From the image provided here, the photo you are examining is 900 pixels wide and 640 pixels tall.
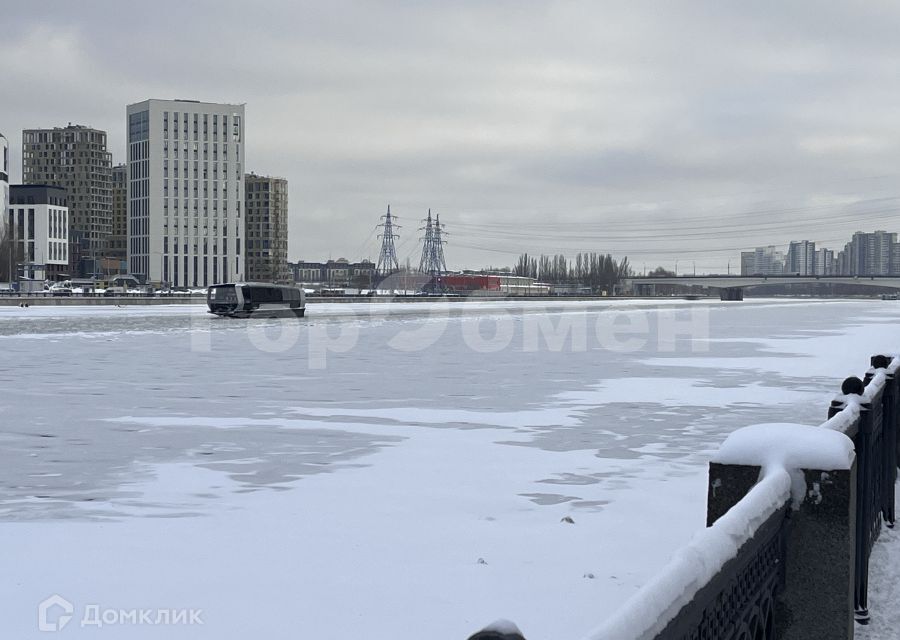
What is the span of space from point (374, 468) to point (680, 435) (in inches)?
182

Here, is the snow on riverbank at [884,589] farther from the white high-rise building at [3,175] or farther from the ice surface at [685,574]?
the white high-rise building at [3,175]

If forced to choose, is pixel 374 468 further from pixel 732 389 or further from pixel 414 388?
pixel 732 389

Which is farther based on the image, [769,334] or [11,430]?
[769,334]

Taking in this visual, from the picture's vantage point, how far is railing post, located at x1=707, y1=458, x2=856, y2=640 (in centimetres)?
441

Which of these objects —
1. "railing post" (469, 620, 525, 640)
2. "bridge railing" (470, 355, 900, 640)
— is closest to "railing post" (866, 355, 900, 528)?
"bridge railing" (470, 355, 900, 640)

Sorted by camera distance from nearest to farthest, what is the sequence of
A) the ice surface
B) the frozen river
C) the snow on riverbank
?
the ice surface, the snow on riverbank, the frozen river

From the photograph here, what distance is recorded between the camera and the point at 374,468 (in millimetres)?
10453

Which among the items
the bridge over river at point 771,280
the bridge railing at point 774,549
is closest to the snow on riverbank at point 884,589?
the bridge railing at point 774,549

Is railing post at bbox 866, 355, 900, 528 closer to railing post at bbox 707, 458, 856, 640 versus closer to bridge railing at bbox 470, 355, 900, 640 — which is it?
bridge railing at bbox 470, 355, 900, 640

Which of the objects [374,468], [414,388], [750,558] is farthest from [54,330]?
[750,558]

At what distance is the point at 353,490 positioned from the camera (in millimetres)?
9281

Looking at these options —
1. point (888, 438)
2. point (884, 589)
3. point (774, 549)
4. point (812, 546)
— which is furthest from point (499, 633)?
point (888, 438)

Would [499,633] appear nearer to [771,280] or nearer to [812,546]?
[812,546]

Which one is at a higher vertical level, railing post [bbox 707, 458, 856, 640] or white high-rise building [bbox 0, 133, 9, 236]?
white high-rise building [bbox 0, 133, 9, 236]
